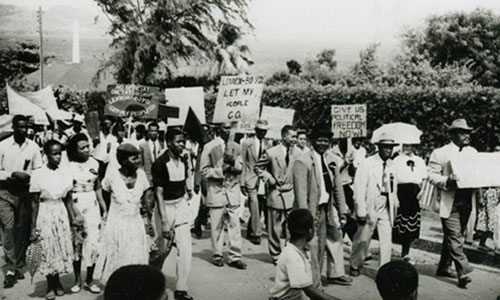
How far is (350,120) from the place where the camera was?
33.5ft

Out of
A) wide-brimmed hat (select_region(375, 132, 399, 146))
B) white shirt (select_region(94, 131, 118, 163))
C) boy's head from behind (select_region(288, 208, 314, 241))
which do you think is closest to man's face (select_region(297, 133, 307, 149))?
wide-brimmed hat (select_region(375, 132, 399, 146))

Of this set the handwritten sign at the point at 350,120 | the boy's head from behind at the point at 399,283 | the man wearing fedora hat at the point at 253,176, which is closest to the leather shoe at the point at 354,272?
the man wearing fedora hat at the point at 253,176

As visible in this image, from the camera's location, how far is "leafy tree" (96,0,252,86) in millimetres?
19000

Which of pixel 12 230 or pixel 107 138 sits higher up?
pixel 107 138

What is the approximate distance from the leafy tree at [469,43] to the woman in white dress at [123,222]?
1964 centimetres

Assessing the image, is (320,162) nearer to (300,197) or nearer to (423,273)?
(300,197)

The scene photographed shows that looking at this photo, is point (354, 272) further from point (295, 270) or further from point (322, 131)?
point (295, 270)

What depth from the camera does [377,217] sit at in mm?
7508

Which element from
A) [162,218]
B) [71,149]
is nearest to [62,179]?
[71,149]

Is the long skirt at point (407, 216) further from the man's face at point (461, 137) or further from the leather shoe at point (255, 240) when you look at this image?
the leather shoe at point (255, 240)

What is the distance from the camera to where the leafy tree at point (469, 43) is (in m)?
23.7

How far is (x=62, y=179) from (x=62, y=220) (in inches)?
16.7

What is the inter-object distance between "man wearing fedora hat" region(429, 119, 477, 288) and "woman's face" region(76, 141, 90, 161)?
4.08 m

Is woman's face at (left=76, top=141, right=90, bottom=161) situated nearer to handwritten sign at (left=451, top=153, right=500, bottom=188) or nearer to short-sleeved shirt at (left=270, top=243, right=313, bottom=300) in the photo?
short-sleeved shirt at (left=270, top=243, right=313, bottom=300)
